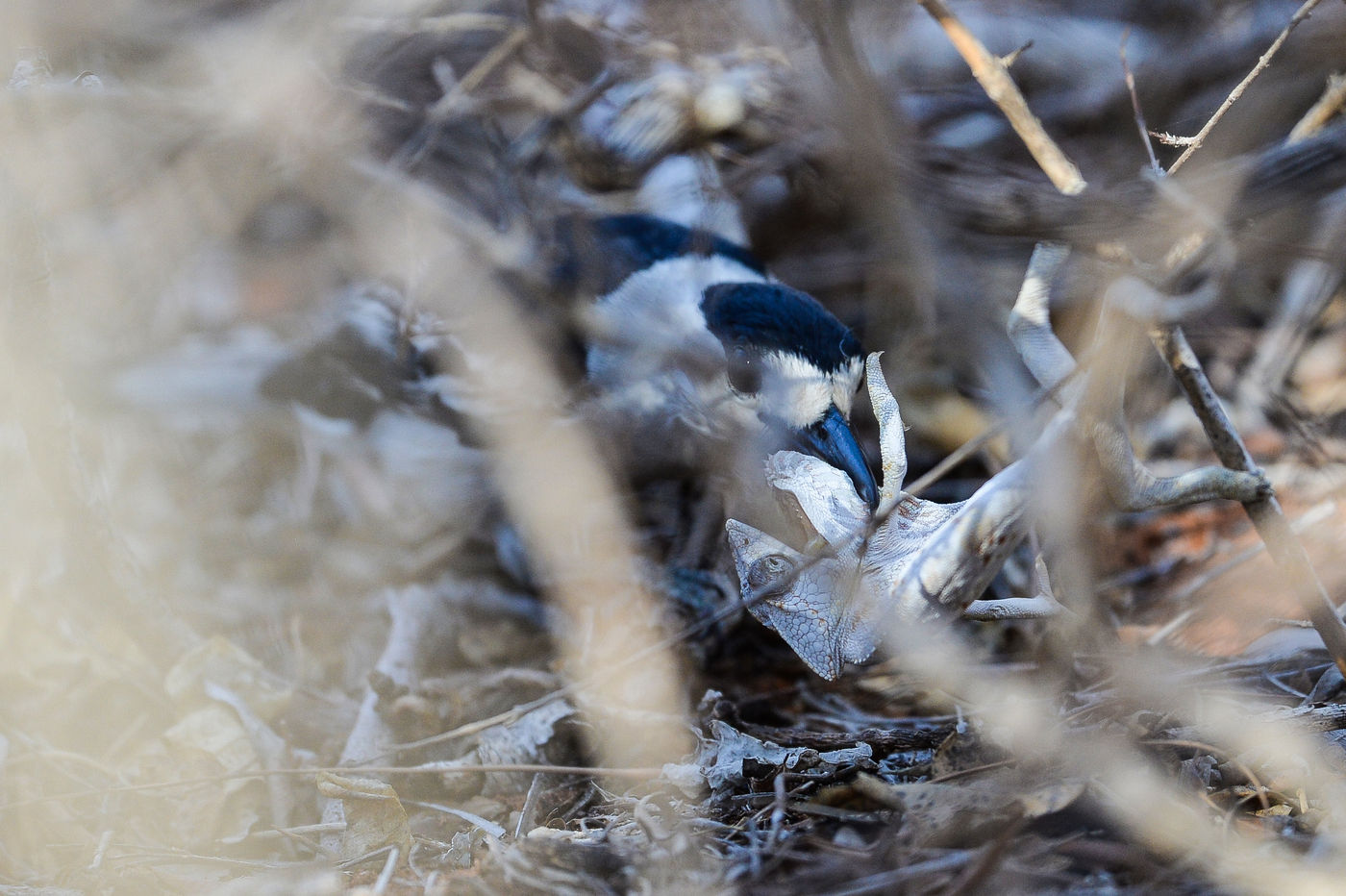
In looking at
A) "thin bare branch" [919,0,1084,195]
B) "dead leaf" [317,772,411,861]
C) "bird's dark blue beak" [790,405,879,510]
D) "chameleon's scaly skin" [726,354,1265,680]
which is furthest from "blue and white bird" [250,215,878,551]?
"dead leaf" [317,772,411,861]

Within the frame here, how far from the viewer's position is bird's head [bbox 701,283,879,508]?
4.84 ft

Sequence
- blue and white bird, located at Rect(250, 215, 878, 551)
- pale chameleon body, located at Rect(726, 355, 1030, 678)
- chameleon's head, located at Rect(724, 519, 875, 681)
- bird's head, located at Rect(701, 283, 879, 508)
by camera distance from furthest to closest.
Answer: blue and white bird, located at Rect(250, 215, 878, 551)
bird's head, located at Rect(701, 283, 879, 508)
chameleon's head, located at Rect(724, 519, 875, 681)
pale chameleon body, located at Rect(726, 355, 1030, 678)

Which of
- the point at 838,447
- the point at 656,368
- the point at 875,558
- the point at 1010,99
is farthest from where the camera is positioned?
the point at 656,368

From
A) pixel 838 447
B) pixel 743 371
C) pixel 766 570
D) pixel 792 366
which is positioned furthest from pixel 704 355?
pixel 766 570

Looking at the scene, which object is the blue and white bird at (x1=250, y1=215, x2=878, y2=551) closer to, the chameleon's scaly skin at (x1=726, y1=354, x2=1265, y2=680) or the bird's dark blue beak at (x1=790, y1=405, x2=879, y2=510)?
the bird's dark blue beak at (x1=790, y1=405, x2=879, y2=510)

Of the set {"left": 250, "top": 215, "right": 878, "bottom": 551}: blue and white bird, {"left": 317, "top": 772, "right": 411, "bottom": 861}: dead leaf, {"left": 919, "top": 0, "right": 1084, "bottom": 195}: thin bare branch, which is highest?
{"left": 919, "top": 0, "right": 1084, "bottom": 195}: thin bare branch

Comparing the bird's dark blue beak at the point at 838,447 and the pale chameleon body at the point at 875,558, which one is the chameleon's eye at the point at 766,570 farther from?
the bird's dark blue beak at the point at 838,447

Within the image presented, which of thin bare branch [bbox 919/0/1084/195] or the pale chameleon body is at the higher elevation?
thin bare branch [bbox 919/0/1084/195]

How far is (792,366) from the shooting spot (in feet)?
5.21

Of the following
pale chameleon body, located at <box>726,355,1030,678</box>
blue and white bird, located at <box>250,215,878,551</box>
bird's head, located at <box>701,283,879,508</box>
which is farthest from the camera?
blue and white bird, located at <box>250,215,878,551</box>

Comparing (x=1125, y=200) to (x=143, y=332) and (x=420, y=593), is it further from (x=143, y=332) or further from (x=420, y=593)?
(x=143, y=332)

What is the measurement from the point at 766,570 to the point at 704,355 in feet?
2.19

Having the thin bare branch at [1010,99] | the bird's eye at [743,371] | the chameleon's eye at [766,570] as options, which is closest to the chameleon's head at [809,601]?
the chameleon's eye at [766,570]

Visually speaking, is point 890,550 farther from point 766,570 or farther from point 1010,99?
point 1010,99
